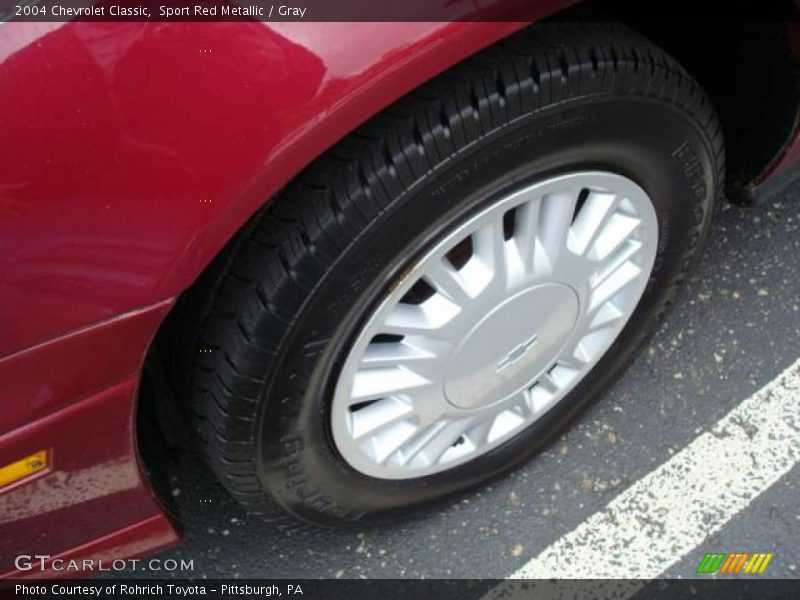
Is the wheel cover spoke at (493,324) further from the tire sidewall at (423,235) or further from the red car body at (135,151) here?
the red car body at (135,151)

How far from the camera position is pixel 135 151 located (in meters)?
0.96

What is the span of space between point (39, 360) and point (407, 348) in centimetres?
55

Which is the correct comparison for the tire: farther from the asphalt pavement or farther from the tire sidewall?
the asphalt pavement

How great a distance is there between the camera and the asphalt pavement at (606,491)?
1.77 metres

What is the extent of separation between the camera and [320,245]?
1.18m

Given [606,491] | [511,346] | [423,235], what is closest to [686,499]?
[606,491]

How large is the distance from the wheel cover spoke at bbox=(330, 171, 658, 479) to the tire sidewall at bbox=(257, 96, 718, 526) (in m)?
0.03

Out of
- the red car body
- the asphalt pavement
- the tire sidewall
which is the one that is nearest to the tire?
the tire sidewall

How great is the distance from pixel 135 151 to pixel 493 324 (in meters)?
0.68

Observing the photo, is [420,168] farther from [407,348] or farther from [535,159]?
[407,348]

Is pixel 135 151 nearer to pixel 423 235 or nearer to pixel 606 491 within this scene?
pixel 423 235

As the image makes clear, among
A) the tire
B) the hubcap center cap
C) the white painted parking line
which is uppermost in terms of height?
the tire

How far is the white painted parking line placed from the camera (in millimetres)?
1749

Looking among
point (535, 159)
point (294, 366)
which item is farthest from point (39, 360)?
point (535, 159)
